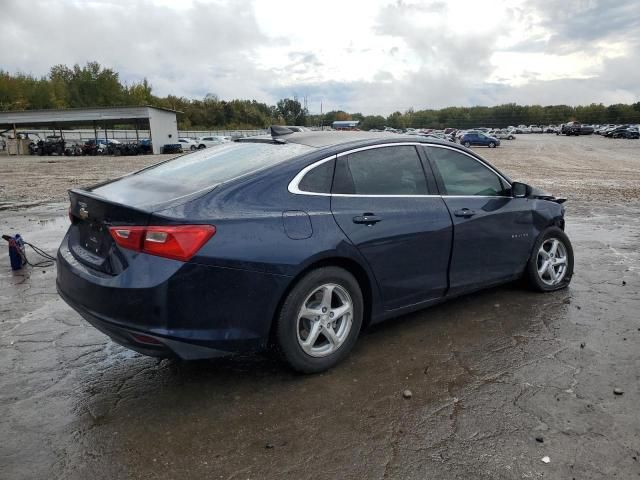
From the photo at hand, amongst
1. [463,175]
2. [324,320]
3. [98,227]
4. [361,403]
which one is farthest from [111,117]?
[361,403]

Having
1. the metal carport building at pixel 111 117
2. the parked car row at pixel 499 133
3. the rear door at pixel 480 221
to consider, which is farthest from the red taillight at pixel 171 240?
the metal carport building at pixel 111 117

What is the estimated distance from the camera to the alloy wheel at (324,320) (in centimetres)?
350

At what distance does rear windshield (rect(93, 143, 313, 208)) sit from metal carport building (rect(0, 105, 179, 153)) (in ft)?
141

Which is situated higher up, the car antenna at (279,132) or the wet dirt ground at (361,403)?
the car antenna at (279,132)

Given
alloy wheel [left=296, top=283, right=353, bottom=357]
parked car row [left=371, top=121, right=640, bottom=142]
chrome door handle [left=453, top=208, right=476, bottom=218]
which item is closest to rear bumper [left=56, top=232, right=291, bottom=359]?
alloy wheel [left=296, top=283, right=353, bottom=357]

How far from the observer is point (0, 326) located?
447 centimetres

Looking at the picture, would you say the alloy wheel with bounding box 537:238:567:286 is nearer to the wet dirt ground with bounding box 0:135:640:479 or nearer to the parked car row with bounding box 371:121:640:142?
the wet dirt ground with bounding box 0:135:640:479

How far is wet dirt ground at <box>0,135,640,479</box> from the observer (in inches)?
106

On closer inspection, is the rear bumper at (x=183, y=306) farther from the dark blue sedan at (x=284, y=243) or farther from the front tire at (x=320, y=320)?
the front tire at (x=320, y=320)

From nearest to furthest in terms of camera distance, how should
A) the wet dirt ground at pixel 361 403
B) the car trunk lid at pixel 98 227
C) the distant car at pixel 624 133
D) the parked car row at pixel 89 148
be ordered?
the wet dirt ground at pixel 361 403
the car trunk lid at pixel 98 227
the parked car row at pixel 89 148
the distant car at pixel 624 133

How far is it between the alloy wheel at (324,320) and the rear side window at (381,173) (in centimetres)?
73

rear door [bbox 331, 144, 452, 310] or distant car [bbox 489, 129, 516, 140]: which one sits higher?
rear door [bbox 331, 144, 452, 310]

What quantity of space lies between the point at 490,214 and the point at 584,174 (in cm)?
1760

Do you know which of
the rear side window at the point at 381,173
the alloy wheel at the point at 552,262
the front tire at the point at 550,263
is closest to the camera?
the rear side window at the point at 381,173
